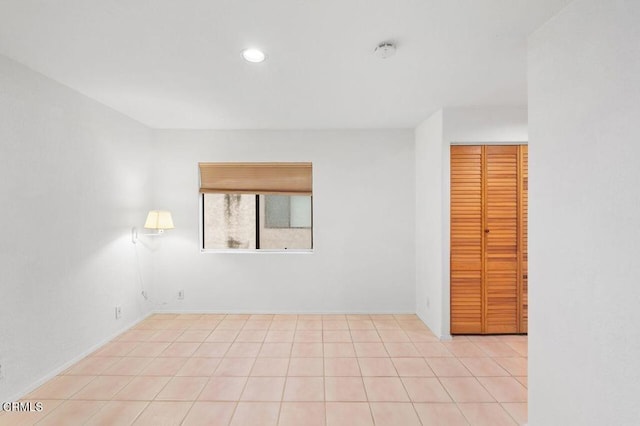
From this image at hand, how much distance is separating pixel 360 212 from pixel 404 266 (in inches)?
37.5

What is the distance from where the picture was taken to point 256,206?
15.2 feet

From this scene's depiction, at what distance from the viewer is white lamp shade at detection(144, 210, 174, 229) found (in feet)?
12.6

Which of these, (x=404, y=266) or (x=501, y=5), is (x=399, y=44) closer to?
(x=501, y=5)

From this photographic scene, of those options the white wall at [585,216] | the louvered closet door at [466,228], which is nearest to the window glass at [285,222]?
the louvered closet door at [466,228]

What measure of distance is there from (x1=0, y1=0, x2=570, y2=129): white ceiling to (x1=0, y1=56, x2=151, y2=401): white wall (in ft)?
1.00

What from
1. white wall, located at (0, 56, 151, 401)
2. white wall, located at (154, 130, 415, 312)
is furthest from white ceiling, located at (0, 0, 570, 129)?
white wall, located at (154, 130, 415, 312)

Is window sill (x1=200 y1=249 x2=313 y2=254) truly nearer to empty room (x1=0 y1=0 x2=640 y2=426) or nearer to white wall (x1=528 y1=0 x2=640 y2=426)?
empty room (x1=0 y1=0 x2=640 y2=426)

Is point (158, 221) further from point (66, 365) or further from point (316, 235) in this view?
point (316, 235)

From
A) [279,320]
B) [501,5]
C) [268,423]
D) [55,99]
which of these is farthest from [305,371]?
[55,99]

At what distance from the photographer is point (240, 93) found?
9.62 ft

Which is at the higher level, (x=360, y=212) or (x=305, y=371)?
(x=360, y=212)

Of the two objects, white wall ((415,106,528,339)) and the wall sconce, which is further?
the wall sconce

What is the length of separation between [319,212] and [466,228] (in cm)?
183

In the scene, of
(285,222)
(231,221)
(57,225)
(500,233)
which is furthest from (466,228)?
(57,225)
